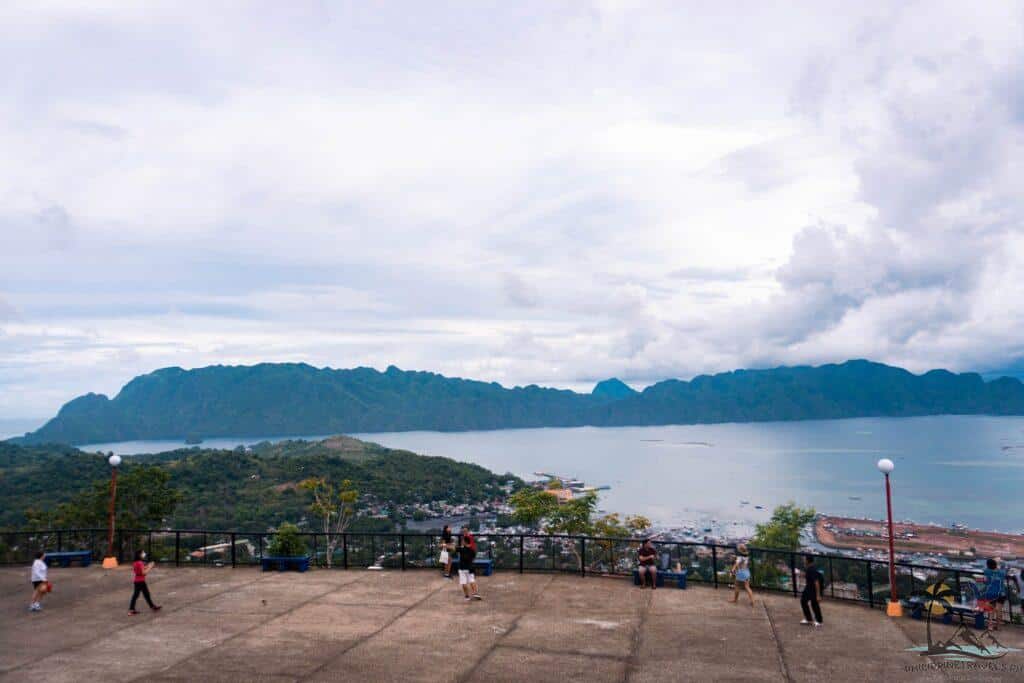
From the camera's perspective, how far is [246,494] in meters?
76.8

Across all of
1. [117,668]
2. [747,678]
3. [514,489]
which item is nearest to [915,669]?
[747,678]

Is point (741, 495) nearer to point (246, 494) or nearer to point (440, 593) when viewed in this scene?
point (246, 494)

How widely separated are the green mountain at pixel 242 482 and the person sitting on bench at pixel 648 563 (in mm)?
39315

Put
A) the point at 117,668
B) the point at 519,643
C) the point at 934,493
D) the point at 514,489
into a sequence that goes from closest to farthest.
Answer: the point at 117,668 → the point at 519,643 → the point at 514,489 → the point at 934,493

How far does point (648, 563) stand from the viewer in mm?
16328

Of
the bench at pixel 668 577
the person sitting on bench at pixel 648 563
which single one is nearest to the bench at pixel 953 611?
the bench at pixel 668 577

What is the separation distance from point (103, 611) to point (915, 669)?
15.2 metres

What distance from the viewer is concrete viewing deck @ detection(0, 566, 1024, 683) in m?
10.8

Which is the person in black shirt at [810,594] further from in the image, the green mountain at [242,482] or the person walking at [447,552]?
the green mountain at [242,482]

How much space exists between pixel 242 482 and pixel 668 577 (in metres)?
76.3

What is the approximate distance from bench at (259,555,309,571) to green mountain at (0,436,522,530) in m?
31.2

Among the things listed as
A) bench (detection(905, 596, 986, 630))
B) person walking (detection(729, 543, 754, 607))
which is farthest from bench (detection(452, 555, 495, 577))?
bench (detection(905, 596, 986, 630))

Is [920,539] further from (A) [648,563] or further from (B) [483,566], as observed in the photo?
(B) [483,566]

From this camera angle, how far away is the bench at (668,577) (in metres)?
16.2
